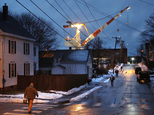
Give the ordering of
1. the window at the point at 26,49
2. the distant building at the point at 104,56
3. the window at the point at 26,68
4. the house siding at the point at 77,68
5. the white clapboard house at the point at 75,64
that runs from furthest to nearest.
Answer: the distant building at the point at 104,56 → the white clapboard house at the point at 75,64 → the house siding at the point at 77,68 → the window at the point at 26,68 → the window at the point at 26,49

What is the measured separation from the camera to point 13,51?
1083 inches

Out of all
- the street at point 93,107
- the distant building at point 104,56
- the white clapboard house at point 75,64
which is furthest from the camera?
the distant building at point 104,56

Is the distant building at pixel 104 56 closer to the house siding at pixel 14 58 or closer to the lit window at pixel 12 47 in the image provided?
the house siding at pixel 14 58

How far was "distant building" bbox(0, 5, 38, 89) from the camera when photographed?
25480mm

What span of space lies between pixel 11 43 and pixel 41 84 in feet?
19.0

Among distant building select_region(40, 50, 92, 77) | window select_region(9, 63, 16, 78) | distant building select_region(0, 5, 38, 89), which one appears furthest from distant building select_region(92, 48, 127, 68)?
window select_region(9, 63, 16, 78)

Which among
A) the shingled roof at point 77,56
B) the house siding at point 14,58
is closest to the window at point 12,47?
the house siding at point 14,58

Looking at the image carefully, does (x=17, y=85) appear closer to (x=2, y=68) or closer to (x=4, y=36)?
(x=2, y=68)

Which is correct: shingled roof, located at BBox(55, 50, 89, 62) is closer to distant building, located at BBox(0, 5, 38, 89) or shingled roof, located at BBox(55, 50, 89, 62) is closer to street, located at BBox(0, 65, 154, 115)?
distant building, located at BBox(0, 5, 38, 89)

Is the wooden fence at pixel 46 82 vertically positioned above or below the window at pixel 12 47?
below

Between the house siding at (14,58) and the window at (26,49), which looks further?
the window at (26,49)

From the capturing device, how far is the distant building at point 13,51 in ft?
83.6

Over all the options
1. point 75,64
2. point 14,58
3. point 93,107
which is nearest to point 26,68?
point 14,58

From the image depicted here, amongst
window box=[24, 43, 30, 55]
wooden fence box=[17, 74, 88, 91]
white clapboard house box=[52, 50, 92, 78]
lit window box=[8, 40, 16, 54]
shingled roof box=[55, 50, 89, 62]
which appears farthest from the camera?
shingled roof box=[55, 50, 89, 62]
